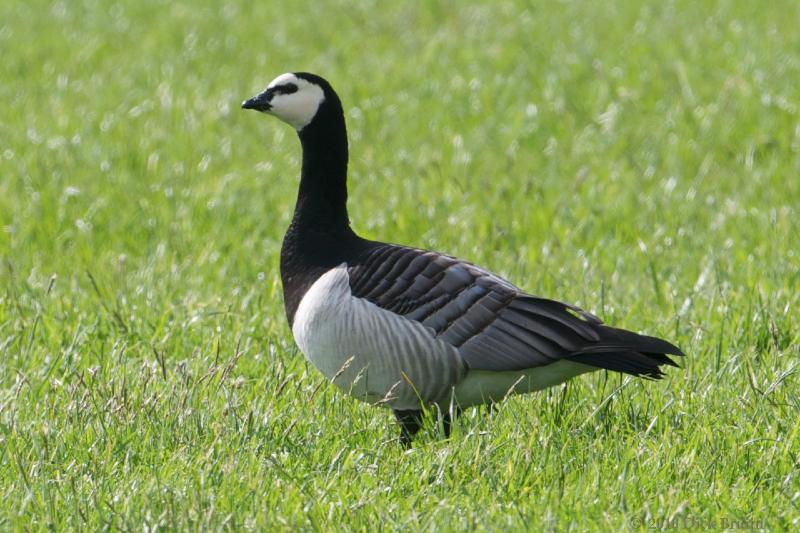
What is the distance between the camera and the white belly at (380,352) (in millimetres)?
5520

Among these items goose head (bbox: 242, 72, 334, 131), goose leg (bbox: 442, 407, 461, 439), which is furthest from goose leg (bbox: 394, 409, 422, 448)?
goose head (bbox: 242, 72, 334, 131)

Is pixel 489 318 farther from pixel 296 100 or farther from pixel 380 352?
pixel 296 100

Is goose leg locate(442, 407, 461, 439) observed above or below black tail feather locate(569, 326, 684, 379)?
below

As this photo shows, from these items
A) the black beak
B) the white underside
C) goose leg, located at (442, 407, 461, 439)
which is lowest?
goose leg, located at (442, 407, 461, 439)

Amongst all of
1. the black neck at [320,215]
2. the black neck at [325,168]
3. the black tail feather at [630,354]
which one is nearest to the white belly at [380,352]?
the black neck at [320,215]

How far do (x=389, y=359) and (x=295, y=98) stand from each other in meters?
1.39

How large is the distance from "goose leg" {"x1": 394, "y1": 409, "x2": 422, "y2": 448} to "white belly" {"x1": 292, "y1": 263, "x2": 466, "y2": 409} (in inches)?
5.1

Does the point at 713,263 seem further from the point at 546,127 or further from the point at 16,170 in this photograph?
the point at 16,170

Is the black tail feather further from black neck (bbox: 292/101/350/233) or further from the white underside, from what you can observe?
black neck (bbox: 292/101/350/233)

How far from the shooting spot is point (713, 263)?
7.78 metres

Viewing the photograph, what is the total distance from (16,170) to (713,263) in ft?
18.3

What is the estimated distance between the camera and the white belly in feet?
18.1

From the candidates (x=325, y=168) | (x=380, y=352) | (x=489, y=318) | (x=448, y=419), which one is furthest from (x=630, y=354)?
(x=325, y=168)
